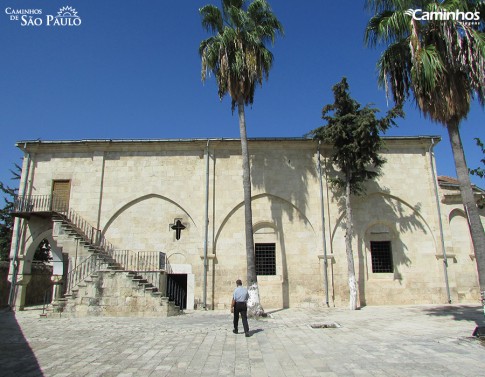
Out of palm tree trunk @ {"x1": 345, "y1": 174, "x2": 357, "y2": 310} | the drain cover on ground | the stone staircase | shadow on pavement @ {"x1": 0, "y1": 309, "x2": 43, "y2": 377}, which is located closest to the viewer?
shadow on pavement @ {"x1": 0, "y1": 309, "x2": 43, "y2": 377}

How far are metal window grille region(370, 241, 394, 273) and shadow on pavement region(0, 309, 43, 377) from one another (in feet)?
49.4

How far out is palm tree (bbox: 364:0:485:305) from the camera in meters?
9.77

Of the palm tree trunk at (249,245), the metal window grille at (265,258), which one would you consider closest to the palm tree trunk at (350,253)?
the metal window grille at (265,258)

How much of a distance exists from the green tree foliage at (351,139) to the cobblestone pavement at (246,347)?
5.35 metres

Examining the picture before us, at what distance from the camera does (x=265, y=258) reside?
1820 cm

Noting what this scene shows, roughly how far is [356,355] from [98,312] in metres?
10.6

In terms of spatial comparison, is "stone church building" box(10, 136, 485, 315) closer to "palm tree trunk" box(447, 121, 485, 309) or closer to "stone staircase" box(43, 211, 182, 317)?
"stone staircase" box(43, 211, 182, 317)

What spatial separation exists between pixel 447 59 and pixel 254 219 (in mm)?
10859

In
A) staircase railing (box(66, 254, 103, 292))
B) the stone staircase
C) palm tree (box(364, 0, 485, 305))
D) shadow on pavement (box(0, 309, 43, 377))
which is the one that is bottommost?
shadow on pavement (box(0, 309, 43, 377))

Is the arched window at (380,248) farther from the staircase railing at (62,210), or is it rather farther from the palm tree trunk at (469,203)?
Result: the staircase railing at (62,210)

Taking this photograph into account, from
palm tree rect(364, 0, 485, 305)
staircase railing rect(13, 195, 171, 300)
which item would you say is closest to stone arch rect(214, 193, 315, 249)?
staircase railing rect(13, 195, 171, 300)

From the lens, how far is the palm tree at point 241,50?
1507 cm

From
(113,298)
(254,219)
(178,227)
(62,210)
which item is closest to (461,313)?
(254,219)

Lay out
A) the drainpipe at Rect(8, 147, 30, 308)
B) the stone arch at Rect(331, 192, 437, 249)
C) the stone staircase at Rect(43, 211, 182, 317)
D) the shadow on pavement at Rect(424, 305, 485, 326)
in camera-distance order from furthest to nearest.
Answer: the stone arch at Rect(331, 192, 437, 249)
the drainpipe at Rect(8, 147, 30, 308)
the stone staircase at Rect(43, 211, 182, 317)
the shadow on pavement at Rect(424, 305, 485, 326)
